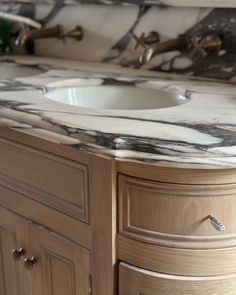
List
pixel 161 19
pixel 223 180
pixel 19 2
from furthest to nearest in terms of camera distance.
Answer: pixel 19 2, pixel 161 19, pixel 223 180

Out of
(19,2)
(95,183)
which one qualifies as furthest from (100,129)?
(19,2)

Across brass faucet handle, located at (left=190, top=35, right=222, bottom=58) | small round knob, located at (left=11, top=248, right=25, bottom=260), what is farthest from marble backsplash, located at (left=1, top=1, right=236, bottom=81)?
small round knob, located at (left=11, top=248, right=25, bottom=260)

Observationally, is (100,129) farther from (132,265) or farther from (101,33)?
(101,33)

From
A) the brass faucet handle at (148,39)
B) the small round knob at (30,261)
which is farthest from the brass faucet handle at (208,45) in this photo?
the small round knob at (30,261)

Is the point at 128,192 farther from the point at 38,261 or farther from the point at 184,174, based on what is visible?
the point at 38,261

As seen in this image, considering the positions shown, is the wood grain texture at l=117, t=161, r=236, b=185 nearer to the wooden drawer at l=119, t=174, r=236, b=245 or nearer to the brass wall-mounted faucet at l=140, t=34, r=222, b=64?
the wooden drawer at l=119, t=174, r=236, b=245

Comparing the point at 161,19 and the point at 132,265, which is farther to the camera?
the point at 161,19

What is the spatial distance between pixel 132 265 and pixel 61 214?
18 cm

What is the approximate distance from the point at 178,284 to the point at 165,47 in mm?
613

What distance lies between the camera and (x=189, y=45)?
1.22 meters

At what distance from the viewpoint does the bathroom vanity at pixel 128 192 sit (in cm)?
76

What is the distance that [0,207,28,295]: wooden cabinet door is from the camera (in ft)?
3.54

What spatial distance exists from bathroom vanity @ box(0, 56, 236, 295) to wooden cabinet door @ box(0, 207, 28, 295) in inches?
2.5

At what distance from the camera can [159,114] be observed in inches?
35.2
